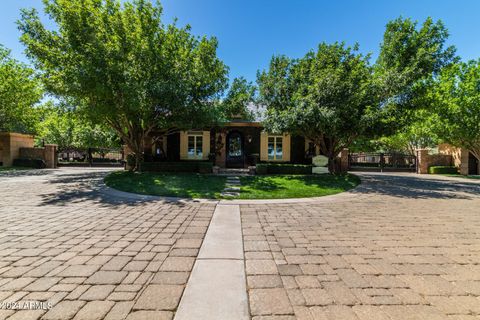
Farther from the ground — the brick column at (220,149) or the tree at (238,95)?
the tree at (238,95)

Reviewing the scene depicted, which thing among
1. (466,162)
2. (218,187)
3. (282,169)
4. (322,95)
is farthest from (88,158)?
(466,162)

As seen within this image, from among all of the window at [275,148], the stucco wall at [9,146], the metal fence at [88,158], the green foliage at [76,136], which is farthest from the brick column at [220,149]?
the stucco wall at [9,146]

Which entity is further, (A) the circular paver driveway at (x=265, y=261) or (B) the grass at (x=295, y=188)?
(B) the grass at (x=295, y=188)

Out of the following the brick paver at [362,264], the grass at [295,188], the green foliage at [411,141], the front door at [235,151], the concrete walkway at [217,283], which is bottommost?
the brick paver at [362,264]

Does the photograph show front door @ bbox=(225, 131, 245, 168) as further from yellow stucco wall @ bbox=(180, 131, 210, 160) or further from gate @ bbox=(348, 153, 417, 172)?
gate @ bbox=(348, 153, 417, 172)

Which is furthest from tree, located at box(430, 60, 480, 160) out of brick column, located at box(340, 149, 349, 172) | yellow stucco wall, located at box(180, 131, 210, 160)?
yellow stucco wall, located at box(180, 131, 210, 160)

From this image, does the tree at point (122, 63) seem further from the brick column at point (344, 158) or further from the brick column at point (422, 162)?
the brick column at point (422, 162)

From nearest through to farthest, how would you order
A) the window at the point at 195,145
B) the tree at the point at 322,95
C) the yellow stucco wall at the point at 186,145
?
the tree at the point at 322,95
the yellow stucco wall at the point at 186,145
the window at the point at 195,145

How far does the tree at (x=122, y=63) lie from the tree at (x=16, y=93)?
428 inches

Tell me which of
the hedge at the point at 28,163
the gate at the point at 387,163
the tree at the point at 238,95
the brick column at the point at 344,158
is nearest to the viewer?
the tree at the point at 238,95

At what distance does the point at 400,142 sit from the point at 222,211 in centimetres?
2862

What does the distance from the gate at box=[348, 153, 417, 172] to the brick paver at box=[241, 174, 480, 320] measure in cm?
1506

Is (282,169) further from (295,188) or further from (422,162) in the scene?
(422,162)

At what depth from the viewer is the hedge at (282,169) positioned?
13.8m
